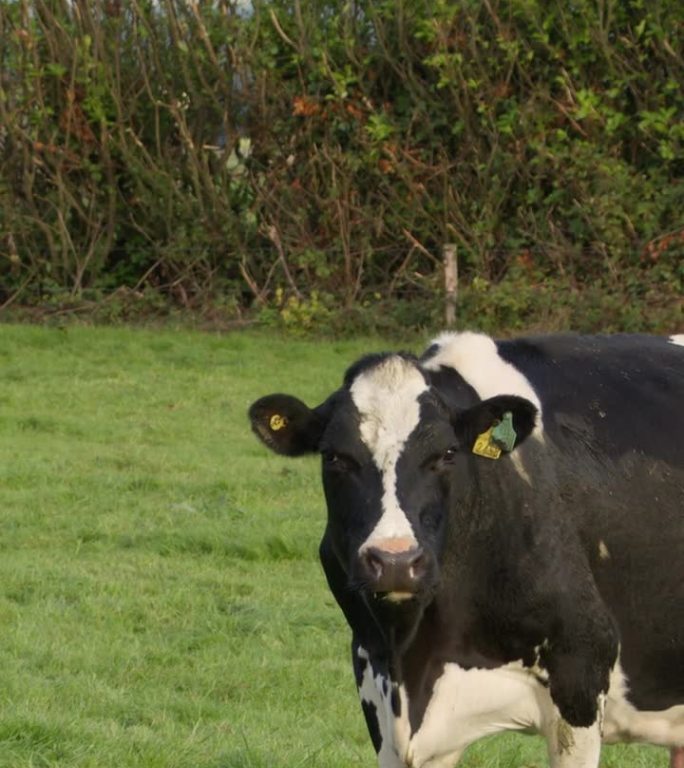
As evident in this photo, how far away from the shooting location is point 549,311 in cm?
1711

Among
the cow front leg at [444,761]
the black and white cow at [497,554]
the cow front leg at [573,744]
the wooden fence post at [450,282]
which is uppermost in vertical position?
the black and white cow at [497,554]

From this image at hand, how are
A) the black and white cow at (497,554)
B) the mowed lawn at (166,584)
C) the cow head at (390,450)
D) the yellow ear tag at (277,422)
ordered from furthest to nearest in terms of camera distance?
the mowed lawn at (166,584), the yellow ear tag at (277,422), the black and white cow at (497,554), the cow head at (390,450)

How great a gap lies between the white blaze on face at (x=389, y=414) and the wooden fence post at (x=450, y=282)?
12090mm

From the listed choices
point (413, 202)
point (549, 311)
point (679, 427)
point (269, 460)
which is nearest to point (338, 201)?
point (413, 202)

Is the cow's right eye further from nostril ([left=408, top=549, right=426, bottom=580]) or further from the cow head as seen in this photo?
nostril ([left=408, top=549, right=426, bottom=580])

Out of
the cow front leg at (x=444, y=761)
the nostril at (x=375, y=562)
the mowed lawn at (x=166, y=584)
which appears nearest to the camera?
the nostril at (x=375, y=562)

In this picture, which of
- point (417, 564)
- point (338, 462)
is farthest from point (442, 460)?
point (417, 564)

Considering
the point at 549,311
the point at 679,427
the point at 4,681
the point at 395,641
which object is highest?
the point at 679,427

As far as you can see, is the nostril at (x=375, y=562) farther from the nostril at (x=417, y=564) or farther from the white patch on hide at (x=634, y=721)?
the white patch on hide at (x=634, y=721)

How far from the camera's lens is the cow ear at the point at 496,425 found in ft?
17.1

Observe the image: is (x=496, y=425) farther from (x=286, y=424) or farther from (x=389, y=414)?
(x=286, y=424)

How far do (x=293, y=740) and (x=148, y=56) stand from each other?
13333mm

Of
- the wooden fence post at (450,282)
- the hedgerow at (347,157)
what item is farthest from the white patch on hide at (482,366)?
the wooden fence post at (450,282)

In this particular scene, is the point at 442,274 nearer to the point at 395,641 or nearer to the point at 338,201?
the point at 338,201
